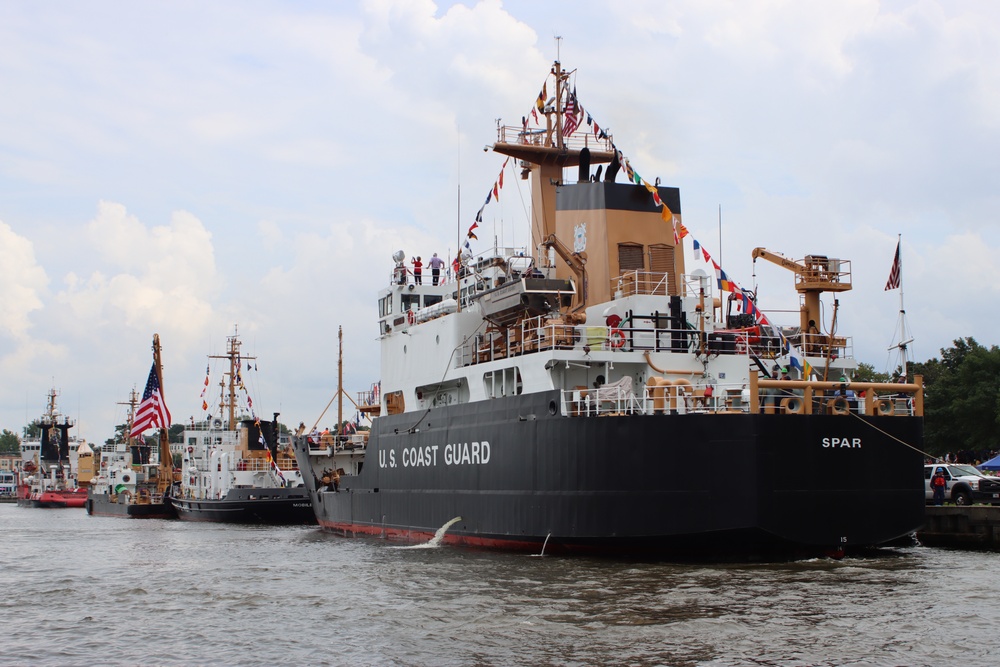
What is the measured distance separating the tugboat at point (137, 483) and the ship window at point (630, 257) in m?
29.0

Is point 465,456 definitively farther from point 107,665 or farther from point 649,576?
point 107,665

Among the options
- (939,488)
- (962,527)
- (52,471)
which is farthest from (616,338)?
(52,471)

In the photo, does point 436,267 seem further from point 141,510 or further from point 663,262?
point 141,510

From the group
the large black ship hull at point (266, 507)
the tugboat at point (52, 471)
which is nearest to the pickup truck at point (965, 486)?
the large black ship hull at point (266, 507)

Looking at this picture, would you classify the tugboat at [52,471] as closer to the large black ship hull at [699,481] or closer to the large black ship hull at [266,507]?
the large black ship hull at [266,507]

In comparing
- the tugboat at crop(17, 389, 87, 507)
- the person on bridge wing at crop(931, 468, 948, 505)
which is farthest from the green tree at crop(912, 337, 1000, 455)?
the tugboat at crop(17, 389, 87, 507)

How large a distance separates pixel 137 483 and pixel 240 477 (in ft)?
51.1

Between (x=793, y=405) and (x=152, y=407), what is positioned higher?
(x=152, y=407)

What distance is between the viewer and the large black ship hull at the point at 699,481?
19375mm

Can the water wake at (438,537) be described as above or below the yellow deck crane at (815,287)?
below

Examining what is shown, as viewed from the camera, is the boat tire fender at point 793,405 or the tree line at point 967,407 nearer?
the boat tire fender at point 793,405

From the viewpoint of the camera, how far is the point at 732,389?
66.2 feet

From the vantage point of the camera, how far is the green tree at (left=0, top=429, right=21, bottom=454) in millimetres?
168212

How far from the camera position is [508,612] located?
52.4ft
